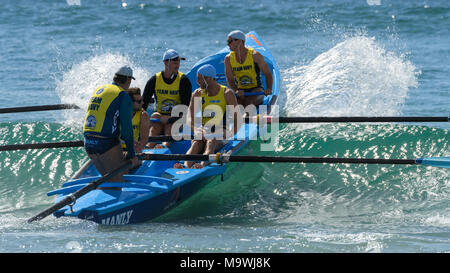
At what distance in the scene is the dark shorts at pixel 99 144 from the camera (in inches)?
262

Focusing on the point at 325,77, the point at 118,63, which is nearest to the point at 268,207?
the point at 325,77

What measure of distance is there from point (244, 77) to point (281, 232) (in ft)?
12.1

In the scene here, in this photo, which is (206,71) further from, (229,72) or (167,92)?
(229,72)

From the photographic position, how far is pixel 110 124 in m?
6.60

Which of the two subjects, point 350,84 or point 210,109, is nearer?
point 210,109

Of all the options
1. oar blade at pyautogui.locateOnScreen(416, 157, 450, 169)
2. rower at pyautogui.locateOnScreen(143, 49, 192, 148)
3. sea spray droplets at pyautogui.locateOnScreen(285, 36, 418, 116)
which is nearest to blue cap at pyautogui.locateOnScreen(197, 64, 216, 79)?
rower at pyautogui.locateOnScreen(143, 49, 192, 148)

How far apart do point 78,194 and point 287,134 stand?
507cm

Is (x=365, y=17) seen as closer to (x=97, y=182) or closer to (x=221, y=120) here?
(x=221, y=120)

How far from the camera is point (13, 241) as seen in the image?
5.76m

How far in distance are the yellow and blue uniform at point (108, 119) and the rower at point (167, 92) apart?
1666 millimetres

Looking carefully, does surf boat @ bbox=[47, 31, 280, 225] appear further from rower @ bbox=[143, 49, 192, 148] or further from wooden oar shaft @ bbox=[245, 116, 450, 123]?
wooden oar shaft @ bbox=[245, 116, 450, 123]

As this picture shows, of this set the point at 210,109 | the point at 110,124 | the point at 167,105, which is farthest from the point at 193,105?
the point at 110,124

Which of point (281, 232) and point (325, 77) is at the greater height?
point (325, 77)

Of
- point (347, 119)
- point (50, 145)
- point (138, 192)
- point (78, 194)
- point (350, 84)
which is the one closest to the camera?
point (78, 194)
